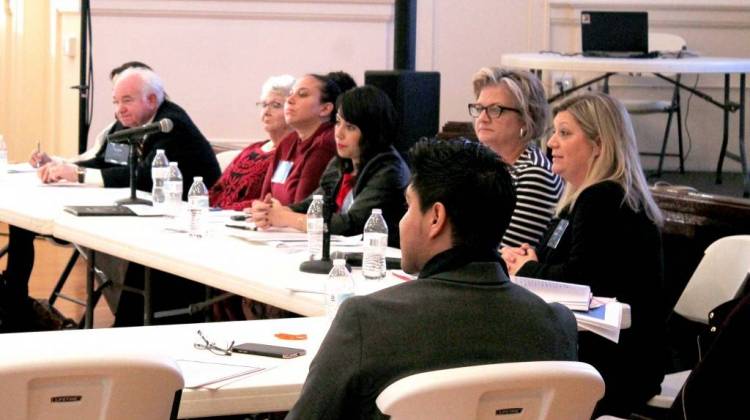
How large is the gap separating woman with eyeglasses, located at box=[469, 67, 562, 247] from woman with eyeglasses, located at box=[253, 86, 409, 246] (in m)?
0.34

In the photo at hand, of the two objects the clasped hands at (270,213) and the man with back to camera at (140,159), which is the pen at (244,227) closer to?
the clasped hands at (270,213)

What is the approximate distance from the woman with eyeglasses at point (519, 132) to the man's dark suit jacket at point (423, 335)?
2.01m

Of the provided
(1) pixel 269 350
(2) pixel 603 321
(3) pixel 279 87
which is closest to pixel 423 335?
(1) pixel 269 350

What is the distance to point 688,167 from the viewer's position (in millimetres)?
8633

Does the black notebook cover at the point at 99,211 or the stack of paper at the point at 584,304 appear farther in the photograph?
the black notebook cover at the point at 99,211

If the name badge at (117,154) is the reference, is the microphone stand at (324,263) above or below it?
below

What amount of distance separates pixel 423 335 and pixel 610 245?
1.57 metres

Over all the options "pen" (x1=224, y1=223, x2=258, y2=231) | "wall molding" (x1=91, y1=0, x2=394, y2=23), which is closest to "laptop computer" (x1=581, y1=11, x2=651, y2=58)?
"wall molding" (x1=91, y1=0, x2=394, y2=23)

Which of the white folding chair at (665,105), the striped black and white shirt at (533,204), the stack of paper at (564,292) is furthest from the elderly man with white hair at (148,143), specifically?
the white folding chair at (665,105)

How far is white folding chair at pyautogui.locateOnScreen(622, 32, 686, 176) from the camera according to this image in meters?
8.08

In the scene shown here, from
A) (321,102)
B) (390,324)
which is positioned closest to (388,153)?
(321,102)

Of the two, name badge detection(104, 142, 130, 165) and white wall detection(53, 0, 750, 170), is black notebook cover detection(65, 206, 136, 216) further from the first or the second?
white wall detection(53, 0, 750, 170)

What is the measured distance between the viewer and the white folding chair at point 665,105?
8.08 metres

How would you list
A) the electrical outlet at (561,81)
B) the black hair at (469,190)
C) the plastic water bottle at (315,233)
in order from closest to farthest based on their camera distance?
the black hair at (469,190) < the plastic water bottle at (315,233) < the electrical outlet at (561,81)
